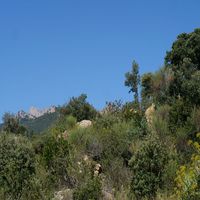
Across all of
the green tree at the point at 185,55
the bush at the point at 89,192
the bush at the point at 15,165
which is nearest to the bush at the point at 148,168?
the bush at the point at 89,192

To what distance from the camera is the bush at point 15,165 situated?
830 inches

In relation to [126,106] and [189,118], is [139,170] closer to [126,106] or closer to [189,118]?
[189,118]

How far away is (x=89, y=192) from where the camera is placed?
19.7 metres

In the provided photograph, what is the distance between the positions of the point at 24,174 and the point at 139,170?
4.72 metres

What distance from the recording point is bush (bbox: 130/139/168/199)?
20.0 metres

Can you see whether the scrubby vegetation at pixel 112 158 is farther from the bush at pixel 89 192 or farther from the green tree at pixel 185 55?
the green tree at pixel 185 55

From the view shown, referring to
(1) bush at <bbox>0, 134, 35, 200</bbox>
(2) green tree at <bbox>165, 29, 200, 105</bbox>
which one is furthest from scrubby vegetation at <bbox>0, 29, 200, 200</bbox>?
(2) green tree at <bbox>165, 29, 200, 105</bbox>

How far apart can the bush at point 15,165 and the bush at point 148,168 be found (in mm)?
4189

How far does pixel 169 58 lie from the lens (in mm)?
46750

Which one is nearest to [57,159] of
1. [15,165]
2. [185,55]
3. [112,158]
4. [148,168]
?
[15,165]

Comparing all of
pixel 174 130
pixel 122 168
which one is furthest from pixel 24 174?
pixel 174 130

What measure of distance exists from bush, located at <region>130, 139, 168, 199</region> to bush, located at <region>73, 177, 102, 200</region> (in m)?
1.35

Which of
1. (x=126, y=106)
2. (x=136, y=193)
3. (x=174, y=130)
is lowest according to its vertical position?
(x=136, y=193)

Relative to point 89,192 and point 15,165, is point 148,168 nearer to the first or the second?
point 89,192
